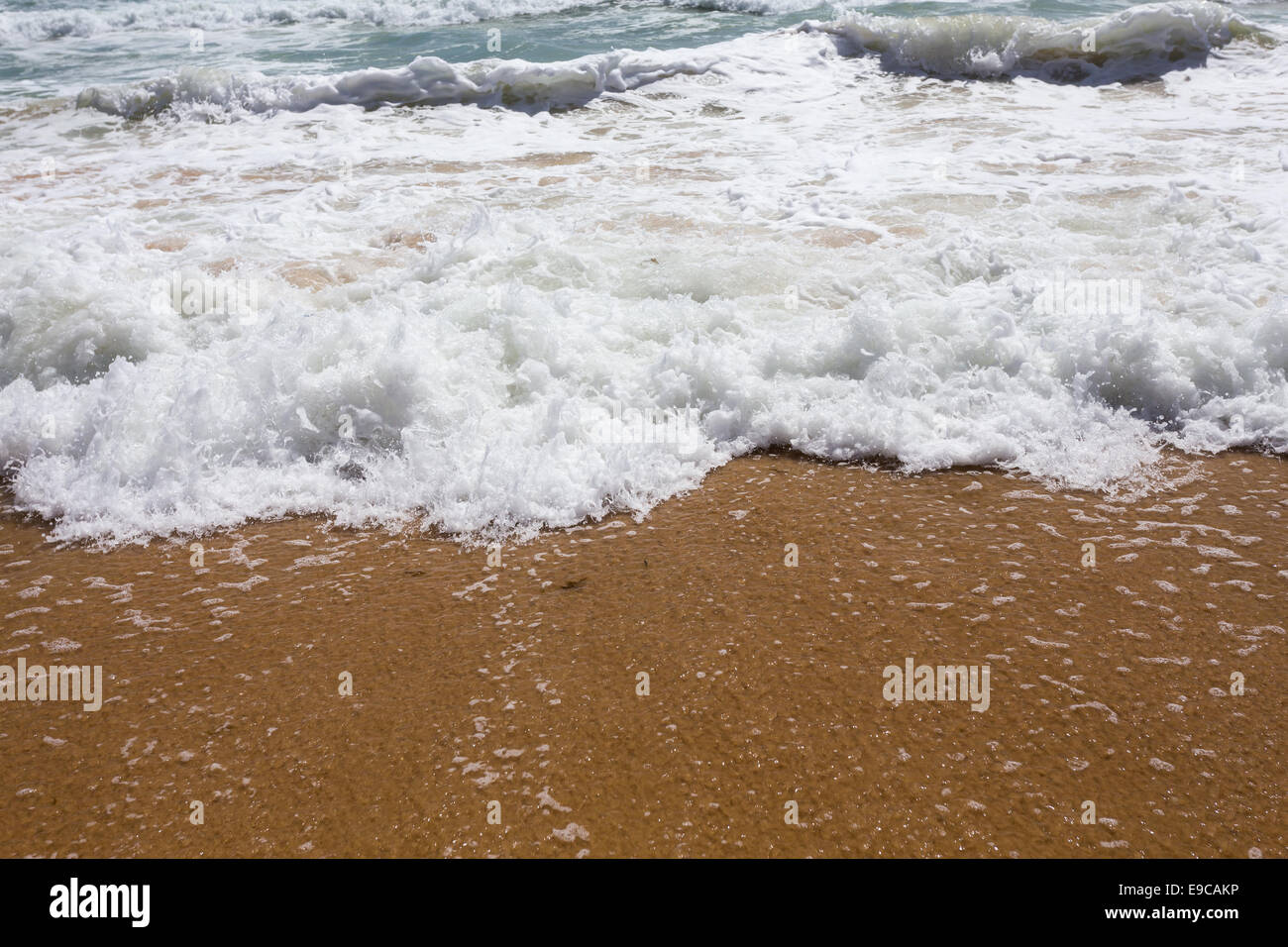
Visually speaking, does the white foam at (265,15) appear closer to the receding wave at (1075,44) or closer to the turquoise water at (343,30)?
the turquoise water at (343,30)

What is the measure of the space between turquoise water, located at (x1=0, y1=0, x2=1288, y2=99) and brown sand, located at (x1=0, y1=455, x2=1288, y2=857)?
10.8 m

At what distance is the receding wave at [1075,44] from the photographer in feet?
33.8

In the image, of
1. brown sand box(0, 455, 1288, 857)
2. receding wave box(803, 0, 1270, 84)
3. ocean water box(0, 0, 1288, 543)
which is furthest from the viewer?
receding wave box(803, 0, 1270, 84)

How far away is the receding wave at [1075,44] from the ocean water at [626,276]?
54mm

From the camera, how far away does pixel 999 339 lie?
14.5 feet

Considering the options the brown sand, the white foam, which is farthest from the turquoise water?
the brown sand

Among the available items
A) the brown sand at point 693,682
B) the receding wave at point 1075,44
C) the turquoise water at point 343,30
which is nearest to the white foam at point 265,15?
the turquoise water at point 343,30

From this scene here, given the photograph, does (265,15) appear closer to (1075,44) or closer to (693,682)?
(1075,44)

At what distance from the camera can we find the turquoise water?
1281 centimetres

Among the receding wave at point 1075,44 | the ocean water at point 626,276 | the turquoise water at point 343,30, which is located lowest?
the ocean water at point 626,276

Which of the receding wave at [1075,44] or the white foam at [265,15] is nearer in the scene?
the receding wave at [1075,44]

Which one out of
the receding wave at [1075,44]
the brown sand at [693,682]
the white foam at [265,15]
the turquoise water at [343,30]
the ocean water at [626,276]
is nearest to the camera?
the brown sand at [693,682]

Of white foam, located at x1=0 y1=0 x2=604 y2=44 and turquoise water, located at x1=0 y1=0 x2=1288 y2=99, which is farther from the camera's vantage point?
white foam, located at x1=0 y1=0 x2=604 y2=44

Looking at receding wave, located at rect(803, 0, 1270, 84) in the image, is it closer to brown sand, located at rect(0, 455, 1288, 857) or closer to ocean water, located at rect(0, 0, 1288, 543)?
ocean water, located at rect(0, 0, 1288, 543)
